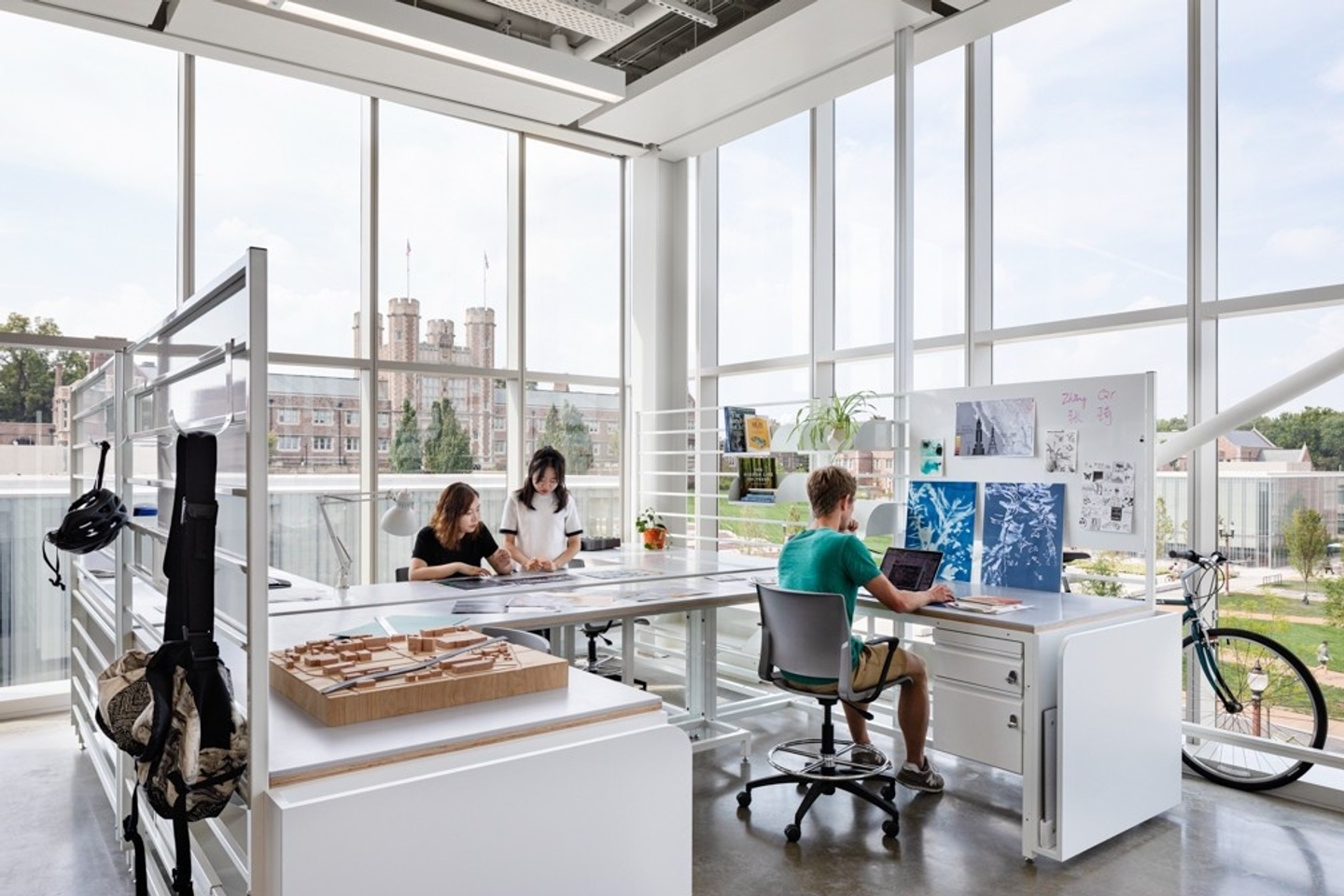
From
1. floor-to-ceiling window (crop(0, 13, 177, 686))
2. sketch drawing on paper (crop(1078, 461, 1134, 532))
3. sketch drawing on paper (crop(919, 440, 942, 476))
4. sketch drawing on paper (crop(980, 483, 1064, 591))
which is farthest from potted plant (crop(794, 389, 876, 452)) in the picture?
floor-to-ceiling window (crop(0, 13, 177, 686))

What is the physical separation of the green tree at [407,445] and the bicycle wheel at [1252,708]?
4468 millimetres

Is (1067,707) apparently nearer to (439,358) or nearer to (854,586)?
(854,586)

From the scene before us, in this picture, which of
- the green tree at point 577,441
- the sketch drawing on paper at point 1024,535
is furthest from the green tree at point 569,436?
the sketch drawing on paper at point 1024,535

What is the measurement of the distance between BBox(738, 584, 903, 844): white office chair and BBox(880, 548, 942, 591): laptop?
0.25m

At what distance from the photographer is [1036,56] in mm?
4801

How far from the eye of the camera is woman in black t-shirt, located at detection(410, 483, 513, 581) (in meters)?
4.16

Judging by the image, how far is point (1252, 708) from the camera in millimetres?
3861

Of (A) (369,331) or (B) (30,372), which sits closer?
(B) (30,372)

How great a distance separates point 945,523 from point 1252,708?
146cm

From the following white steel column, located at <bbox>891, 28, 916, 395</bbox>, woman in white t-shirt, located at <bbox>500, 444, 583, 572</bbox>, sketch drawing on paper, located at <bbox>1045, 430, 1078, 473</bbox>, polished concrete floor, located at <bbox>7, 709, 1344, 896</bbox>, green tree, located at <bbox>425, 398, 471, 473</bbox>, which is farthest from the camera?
green tree, located at <bbox>425, 398, 471, 473</bbox>

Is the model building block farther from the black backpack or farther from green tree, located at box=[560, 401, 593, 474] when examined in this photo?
green tree, located at box=[560, 401, 593, 474]

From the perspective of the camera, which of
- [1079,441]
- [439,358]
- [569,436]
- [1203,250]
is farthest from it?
[569,436]

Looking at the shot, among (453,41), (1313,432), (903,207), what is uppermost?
(453,41)

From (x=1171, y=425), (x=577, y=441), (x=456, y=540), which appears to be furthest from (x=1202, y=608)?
(x=577, y=441)
